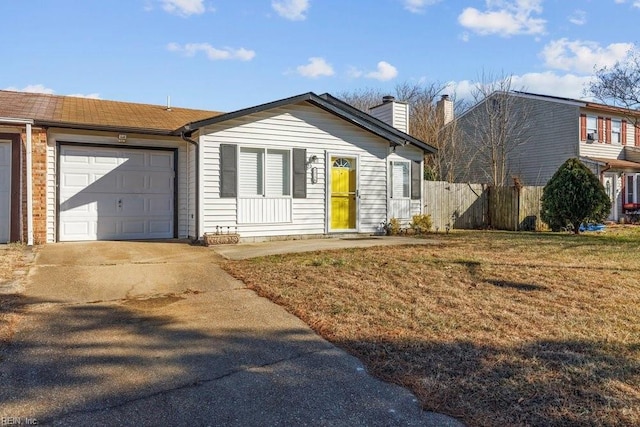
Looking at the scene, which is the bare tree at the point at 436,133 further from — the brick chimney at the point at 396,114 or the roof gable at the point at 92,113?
the roof gable at the point at 92,113

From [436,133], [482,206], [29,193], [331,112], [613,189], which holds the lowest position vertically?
[482,206]

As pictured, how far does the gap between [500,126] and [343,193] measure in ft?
47.1

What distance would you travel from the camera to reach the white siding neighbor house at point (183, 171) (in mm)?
9625

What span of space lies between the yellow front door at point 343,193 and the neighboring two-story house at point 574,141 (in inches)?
527

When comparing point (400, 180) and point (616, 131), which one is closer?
point (400, 180)

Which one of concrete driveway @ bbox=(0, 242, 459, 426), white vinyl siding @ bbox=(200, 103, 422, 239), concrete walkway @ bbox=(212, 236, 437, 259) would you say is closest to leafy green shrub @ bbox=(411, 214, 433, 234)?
white vinyl siding @ bbox=(200, 103, 422, 239)

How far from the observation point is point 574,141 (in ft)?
67.2

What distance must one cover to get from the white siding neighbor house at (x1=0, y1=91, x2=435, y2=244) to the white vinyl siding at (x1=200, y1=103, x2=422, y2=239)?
1.0 inches

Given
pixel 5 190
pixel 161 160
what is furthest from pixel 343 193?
pixel 5 190

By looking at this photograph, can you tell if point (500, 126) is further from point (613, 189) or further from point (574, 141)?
point (613, 189)

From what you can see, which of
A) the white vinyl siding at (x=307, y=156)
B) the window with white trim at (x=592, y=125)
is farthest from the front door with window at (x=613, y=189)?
the white vinyl siding at (x=307, y=156)

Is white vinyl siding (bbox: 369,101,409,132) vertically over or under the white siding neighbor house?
over

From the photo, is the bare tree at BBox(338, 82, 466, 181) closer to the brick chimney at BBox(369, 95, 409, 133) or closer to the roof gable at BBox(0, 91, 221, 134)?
the brick chimney at BBox(369, 95, 409, 133)

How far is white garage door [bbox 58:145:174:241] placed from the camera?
10102 millimetres
